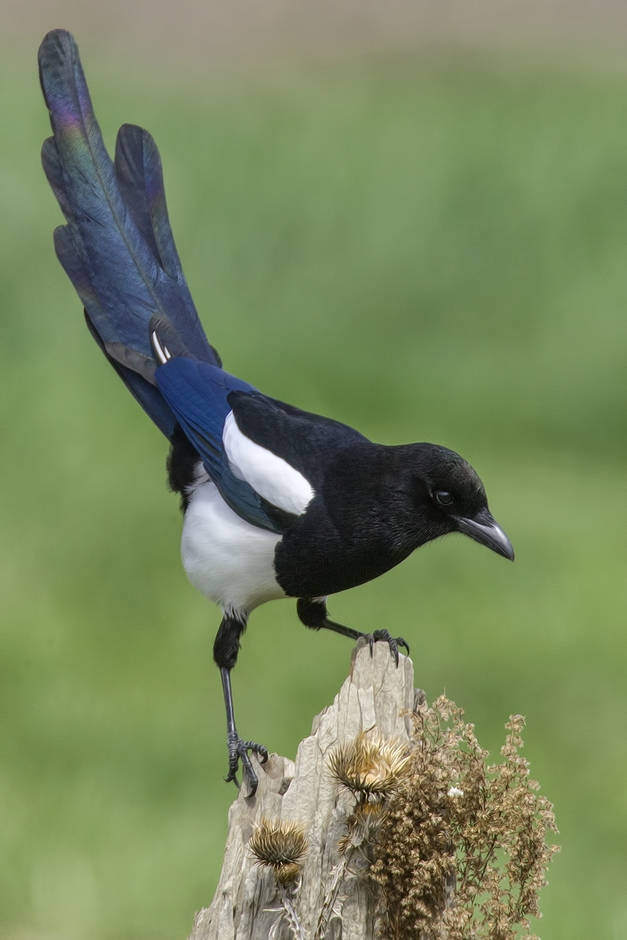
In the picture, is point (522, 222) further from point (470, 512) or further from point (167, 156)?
point (470, 512)

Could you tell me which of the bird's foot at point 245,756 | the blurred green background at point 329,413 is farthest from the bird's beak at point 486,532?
the blurred green background at point 329,413

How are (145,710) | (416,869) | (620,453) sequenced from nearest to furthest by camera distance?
1. (416,869)
2. (145,710)
3. (620,453)

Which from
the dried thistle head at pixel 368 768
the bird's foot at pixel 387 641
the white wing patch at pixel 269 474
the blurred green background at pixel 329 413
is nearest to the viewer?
the dried thistle head at pixel 368 768

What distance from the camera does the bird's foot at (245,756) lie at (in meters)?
1.66

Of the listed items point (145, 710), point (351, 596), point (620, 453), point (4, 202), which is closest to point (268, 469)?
point (145, 710)

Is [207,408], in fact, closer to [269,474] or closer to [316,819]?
[269,474]

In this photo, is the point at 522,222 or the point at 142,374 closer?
the point at 142,374

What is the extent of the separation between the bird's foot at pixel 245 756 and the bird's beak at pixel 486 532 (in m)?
0.43

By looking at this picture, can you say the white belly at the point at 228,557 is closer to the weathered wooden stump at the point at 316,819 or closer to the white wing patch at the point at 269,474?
the white wing patch at the point at 269,474

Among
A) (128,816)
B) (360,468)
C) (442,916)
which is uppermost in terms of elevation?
(360,468)

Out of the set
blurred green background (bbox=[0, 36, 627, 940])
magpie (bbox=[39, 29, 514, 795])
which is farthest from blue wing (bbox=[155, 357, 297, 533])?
blurred green background (bbox=[0, 36, 627, 940])

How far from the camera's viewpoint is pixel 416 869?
1396 mm

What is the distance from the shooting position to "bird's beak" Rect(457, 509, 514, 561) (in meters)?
1.69

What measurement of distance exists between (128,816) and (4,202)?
2920 millimetres
